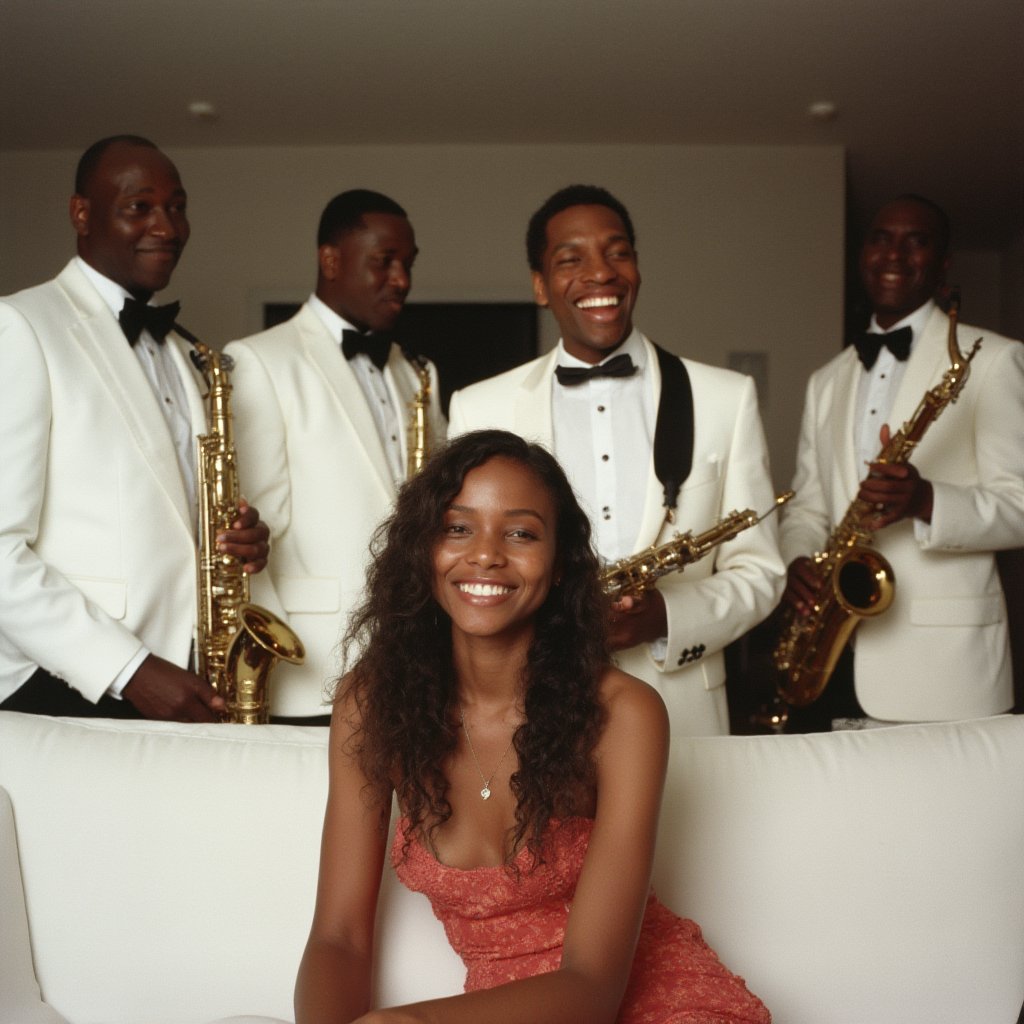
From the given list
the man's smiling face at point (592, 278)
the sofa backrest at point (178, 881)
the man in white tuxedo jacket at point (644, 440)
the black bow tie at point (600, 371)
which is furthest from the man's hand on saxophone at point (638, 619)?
the sofa backrest at point (178, 881)

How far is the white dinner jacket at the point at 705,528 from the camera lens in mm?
3053

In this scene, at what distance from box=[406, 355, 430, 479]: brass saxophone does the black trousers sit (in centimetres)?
120

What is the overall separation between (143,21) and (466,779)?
5.10m

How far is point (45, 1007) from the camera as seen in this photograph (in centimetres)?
234

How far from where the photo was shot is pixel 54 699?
3.09m

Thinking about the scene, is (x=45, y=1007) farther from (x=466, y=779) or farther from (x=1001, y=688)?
(x=1001, y=688)

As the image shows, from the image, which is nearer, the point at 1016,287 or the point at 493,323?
the point at 493,323

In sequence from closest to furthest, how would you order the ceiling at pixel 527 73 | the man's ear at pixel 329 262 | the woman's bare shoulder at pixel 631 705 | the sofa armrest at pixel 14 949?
the woman's bare shoulder at pixel 631 705 < the sofa armrest at pixel 14 949 < the man's ear at pixel 329 262 < the ceiling at pixel 527 73

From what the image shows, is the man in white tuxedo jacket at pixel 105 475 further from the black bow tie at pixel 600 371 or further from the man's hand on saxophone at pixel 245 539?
the black bow tie at pixel 600 371

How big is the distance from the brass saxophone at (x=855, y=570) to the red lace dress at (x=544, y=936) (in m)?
1.85

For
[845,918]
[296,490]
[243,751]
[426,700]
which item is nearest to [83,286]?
[296,490]

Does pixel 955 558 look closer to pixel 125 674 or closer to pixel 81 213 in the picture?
pixel 125 674

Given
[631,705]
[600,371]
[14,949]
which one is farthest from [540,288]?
[14,949]

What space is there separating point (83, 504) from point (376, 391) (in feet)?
3.76
